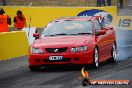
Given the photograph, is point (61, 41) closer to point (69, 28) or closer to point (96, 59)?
point (96, 59)

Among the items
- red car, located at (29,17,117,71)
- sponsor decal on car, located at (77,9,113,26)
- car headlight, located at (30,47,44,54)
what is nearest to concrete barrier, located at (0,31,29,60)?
red car, located at (29,17,117,71)

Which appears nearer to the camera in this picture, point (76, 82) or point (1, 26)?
point (76, 82)

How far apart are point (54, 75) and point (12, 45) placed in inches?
267

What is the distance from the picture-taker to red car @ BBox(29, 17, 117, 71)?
15.6 m

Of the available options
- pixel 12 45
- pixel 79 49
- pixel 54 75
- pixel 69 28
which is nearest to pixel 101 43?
pixel 69 28

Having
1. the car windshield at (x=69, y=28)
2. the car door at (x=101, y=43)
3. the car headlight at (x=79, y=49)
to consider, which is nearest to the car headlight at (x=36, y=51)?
the car headlight at (x=79, y=49)

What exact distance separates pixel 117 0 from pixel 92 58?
107 feet

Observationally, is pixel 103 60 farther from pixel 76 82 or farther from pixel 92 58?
pixel 76 82

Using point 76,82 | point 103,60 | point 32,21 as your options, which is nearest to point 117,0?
point 32,21

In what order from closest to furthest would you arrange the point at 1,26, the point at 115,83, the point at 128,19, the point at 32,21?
the point at 115,83, the point at 1,26, the point at 128,19, the point at 32,21

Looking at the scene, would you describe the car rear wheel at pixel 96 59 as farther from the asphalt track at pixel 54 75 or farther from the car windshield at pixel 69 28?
the car windshield at pixel 69 28

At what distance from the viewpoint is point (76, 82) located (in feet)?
42.0

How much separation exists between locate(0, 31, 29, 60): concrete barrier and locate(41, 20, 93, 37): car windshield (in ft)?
11.4

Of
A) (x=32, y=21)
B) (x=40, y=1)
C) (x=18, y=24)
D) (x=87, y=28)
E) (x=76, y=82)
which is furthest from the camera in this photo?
(x=40, y=1)
